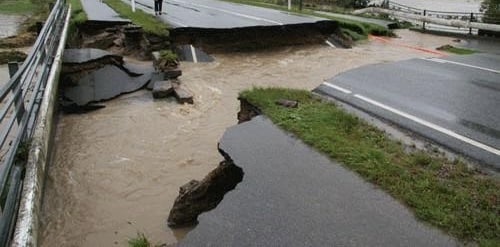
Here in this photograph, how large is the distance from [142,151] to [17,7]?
36.5m

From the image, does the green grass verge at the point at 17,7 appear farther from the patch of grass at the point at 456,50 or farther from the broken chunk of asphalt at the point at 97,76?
the patch of grass at the point at 456,50

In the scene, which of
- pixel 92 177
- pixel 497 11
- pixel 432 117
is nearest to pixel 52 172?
pixel 92 177

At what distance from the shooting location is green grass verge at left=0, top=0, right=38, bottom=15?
36.2 meters

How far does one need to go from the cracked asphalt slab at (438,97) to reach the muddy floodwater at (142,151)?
2.05 meters

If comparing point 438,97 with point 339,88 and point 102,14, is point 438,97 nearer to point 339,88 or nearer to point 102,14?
point 339,88

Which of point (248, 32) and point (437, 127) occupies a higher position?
point (248, 32)

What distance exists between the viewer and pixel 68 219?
5.96m

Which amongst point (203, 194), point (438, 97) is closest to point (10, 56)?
point (203, 194)

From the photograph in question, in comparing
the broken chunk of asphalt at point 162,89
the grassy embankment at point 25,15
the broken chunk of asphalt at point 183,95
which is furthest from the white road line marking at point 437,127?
the grassy embankment at point 25,15

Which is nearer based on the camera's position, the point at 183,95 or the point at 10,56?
the point at 183,95

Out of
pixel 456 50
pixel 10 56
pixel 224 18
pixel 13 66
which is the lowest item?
pixel 10 56

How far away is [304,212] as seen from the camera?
437cm

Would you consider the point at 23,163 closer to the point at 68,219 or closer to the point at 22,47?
the point at 68,219

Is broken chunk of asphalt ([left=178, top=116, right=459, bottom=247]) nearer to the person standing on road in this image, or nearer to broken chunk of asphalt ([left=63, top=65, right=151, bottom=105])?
broken chunk of asphalt ([left=63, top=65, right=151, bottom=105])
